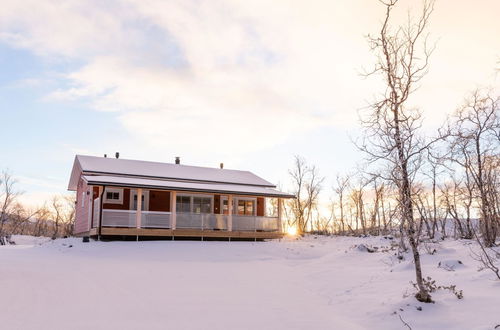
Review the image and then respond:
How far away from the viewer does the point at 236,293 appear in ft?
36.3

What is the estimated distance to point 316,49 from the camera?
50.8 ft

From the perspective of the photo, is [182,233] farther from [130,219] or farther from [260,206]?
[260,206]

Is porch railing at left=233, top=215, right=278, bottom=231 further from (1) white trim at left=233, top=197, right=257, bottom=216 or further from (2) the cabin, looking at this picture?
(1) white trim at left=233, top=197, right=257, bottom=216

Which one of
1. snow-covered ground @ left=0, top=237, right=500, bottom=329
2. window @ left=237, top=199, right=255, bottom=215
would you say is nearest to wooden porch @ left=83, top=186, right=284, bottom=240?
window @ left=237, top=199, right=255, bottom=215

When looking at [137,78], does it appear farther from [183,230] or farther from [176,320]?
[176,320]

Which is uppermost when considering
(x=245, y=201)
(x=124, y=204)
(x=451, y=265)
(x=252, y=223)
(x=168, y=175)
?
(x=168, y=175)

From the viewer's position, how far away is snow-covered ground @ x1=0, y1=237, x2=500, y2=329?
796 centimetres

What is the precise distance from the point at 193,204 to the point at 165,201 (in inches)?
75.0

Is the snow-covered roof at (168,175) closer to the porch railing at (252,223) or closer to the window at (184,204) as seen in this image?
the window at (184,204)

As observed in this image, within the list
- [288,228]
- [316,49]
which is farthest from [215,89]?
[288,228]

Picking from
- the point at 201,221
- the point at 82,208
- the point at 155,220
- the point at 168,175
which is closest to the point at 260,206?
the point at 168,175

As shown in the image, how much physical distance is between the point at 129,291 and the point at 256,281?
3.96 meters

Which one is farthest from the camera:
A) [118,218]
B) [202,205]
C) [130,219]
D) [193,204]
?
[202,205]

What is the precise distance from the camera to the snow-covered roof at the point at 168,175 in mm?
25734
